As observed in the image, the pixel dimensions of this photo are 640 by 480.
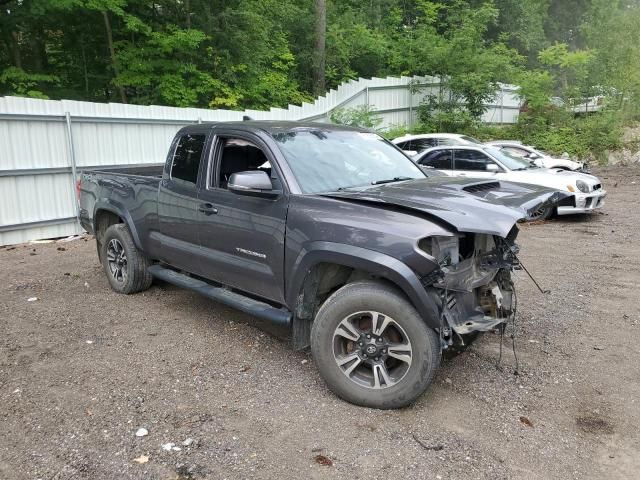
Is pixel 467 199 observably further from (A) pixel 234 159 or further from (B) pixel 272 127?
(A) pixel 234 159

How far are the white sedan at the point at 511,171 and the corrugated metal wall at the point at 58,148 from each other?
17.6 feet

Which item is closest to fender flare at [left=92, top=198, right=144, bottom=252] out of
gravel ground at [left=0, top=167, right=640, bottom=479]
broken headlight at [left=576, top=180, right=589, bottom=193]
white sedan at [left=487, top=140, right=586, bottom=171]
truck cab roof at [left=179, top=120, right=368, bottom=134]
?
gravel ground at [left=0, top=167, right=640, bottom=479]

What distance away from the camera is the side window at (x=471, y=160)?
1107 centimetres

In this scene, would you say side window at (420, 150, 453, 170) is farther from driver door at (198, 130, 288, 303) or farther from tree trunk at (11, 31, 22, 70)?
tree trunk at (11, 31, 22, 70)

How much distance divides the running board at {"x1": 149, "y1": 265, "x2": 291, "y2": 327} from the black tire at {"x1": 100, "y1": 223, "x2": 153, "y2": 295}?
0.34m

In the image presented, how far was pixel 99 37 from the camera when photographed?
1530 centimetres

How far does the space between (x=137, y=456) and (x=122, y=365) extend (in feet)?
4.53

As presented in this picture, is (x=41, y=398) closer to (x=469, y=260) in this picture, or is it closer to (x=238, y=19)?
(x=469, y=260)

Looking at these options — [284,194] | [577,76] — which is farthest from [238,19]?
[577,76]

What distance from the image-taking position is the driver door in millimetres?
4051

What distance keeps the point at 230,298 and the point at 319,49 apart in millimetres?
16775

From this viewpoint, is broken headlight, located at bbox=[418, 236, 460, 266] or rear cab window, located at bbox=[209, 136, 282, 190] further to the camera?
rear cab window, located at bbox=[209, 136, 282, 190]

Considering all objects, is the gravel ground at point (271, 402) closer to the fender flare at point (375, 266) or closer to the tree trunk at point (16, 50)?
the fender flare at point (375, 266)

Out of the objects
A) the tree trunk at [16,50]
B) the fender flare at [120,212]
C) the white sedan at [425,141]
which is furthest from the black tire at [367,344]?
the tree trunk at [16,50]
